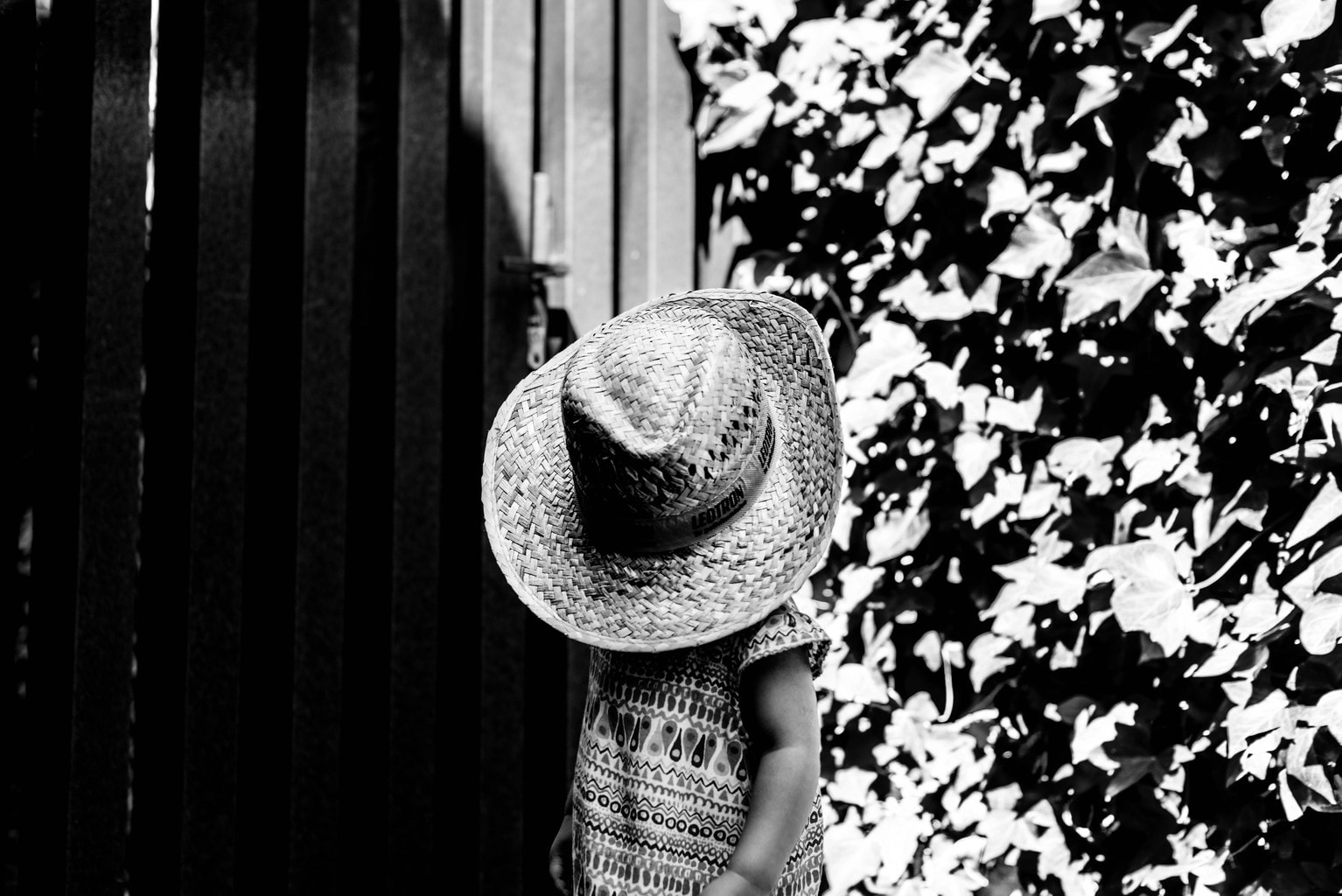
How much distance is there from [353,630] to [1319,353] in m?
1.79

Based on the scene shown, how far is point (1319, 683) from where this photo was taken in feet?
5.95

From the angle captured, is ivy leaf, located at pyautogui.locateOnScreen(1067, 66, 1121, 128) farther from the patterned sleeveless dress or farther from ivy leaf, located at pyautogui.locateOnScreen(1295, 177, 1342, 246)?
the patterned sleeveless dress

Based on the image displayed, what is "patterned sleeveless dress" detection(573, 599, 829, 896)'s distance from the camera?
1408 mm

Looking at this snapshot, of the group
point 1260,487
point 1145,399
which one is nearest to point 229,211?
point 1145,399

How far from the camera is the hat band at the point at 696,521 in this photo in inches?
54.2

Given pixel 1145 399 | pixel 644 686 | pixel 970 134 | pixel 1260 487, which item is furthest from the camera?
pixel 970 134

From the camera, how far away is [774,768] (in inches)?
53.9

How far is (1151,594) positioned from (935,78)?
0.99 meters

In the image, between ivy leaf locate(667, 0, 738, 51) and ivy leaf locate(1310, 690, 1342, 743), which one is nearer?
ivy leaf locate(1310, 690, 1342, 743)

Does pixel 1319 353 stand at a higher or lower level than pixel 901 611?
higher

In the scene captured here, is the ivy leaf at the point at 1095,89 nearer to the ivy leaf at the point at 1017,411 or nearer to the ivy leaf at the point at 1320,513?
the ivy leaf at the point at 1017,411

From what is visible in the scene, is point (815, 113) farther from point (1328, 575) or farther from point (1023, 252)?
point (1328, 575)

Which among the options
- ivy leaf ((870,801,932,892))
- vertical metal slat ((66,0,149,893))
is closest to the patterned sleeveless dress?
ivy leaf ((870,801,932,892))

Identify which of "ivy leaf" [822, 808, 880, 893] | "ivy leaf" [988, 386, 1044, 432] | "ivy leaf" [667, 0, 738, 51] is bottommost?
"ivy leaf" [822, 808, 880, 893]
